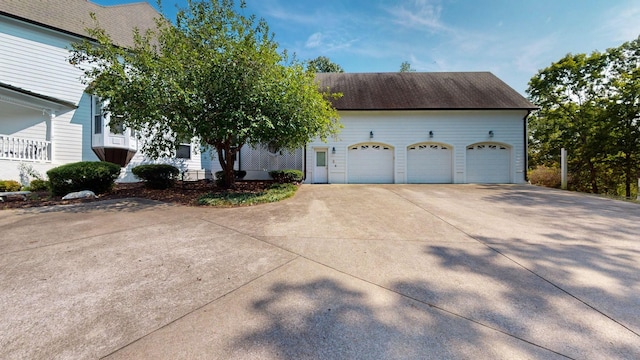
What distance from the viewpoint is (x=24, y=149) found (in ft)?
27.7

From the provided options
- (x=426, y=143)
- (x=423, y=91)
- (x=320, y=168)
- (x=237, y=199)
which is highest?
(x=423, y=91)

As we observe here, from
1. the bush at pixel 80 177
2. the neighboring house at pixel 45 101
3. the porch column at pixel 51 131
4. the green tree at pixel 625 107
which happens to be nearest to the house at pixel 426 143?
the green tree at pixel 625 107

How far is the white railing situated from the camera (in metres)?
8.02

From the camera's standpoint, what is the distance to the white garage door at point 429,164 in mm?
13125

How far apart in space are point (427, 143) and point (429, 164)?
1164 mm

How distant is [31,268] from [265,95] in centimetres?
559

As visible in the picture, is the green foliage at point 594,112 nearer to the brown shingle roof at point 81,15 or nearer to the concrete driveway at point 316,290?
the concrete driveway at point 316,290

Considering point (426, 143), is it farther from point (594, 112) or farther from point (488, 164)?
point (594, 112)

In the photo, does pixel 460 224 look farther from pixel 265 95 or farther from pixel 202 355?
pixel 265 95

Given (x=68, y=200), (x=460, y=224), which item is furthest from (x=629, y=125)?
(x=68, y=200)

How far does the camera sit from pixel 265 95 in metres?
6.81

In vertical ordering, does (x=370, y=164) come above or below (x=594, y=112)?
below

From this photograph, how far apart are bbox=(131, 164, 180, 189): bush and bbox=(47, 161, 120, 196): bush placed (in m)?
0.86

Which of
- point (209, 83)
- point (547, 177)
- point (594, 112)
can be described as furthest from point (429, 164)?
point (209, 83)
